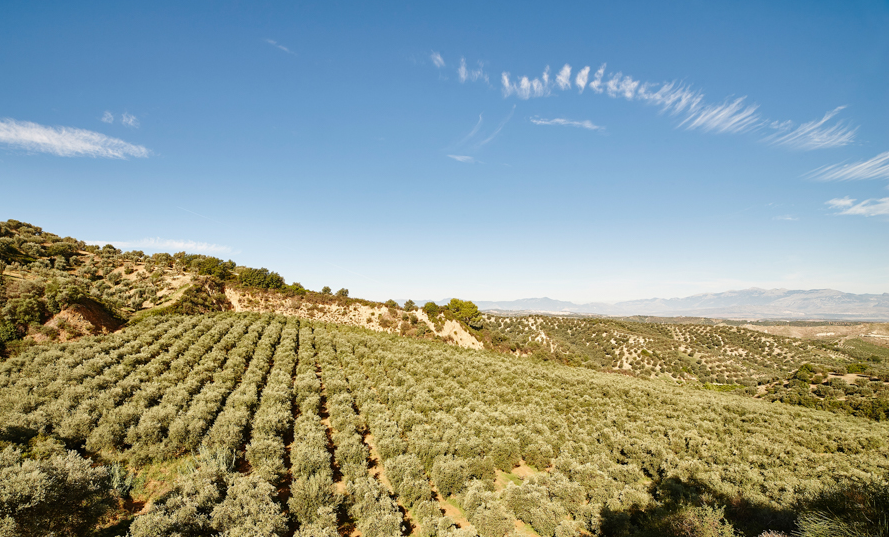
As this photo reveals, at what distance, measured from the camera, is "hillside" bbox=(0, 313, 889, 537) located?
29.9ft

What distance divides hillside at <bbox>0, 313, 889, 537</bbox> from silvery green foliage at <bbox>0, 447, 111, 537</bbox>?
65mm

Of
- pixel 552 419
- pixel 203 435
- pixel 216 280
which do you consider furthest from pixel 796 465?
pixel 216 280

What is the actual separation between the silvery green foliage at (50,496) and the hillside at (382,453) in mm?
65

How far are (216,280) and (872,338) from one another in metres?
153

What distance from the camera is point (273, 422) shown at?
14.1m

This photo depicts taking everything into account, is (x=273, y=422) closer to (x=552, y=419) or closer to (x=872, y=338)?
(x=552, y=419)

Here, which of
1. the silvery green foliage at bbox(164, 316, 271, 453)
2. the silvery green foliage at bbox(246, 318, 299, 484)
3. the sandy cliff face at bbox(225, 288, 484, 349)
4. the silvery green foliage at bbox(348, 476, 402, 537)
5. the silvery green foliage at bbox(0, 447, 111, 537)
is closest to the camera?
the silvery green foliage at bbox(0, 447, 111, 537)

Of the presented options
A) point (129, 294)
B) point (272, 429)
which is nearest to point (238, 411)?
point (272, 429)

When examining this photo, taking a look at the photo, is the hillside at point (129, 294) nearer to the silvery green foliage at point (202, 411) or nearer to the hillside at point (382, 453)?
the hillside at point (382, 453)

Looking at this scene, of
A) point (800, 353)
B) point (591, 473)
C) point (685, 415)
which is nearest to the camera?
point (591, 473)

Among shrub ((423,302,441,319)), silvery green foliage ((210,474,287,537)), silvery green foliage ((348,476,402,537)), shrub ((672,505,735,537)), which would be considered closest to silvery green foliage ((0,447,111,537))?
silvery green foliage ((210,474,287,537))

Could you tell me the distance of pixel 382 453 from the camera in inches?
535

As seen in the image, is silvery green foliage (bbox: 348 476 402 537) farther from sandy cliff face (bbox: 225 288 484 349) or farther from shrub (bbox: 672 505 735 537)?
sandy cliff face (bbox: 225 288 484 349)

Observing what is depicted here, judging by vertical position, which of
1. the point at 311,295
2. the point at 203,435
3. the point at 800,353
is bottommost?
the point at 800,353
